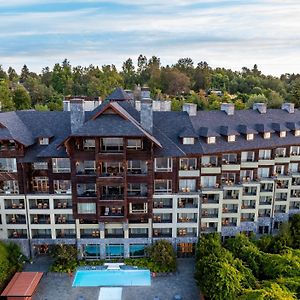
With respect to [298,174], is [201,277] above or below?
below

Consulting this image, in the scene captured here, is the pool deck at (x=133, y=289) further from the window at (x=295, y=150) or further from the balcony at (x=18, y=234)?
the window at (x=295, y=150)

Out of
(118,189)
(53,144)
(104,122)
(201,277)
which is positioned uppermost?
(104,122)

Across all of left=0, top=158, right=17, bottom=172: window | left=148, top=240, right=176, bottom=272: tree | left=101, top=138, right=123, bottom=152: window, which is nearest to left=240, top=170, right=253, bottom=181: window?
left=148, top=240, right=176, bottom=272: tree

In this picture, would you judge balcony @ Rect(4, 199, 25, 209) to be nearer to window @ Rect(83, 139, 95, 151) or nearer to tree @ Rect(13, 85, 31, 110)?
window @ Rect(83, 139, 95, 151)

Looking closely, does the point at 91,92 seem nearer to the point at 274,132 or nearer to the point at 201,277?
the point at 274,132

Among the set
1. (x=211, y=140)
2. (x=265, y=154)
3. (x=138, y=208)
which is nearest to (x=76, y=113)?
(x=138, y=208)

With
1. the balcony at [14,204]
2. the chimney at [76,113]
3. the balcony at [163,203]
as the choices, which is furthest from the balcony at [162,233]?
the balcony at [14,204]

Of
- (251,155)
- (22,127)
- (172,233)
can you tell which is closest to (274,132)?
(251,155)
